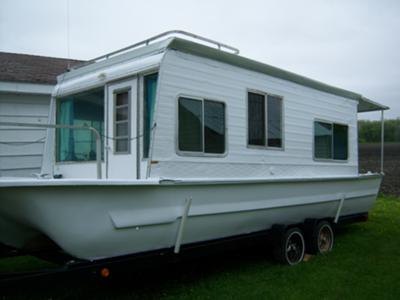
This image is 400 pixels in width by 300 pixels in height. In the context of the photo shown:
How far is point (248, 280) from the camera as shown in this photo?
19.0ft

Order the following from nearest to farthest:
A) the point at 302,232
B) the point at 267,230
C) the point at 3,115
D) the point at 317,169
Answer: the point at 267,230
the point at 302,232
the point at 317,169
the point at 3,115

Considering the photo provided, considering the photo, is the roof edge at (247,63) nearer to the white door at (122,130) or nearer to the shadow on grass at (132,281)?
the white door at (122,130)

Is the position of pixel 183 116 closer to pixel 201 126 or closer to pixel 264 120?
pixel 201 126

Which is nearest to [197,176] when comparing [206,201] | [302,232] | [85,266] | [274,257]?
[206,201]

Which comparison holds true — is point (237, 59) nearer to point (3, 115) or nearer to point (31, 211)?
point (31, 211)

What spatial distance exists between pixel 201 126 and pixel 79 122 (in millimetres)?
1832

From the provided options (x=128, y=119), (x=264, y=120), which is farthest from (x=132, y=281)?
(x=264, y=120)

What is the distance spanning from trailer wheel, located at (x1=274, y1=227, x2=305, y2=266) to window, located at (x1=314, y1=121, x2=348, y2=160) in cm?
150

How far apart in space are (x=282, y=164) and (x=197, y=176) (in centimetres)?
190

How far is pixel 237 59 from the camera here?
590 cm

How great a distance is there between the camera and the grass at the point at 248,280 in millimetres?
5184

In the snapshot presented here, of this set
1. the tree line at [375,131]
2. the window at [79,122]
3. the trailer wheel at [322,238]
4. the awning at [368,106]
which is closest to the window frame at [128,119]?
the window at [79,122]

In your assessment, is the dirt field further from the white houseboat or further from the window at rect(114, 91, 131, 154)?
the window at rect(114, 91, 131, 154)

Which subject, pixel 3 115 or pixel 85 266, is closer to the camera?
pixel 85 266
